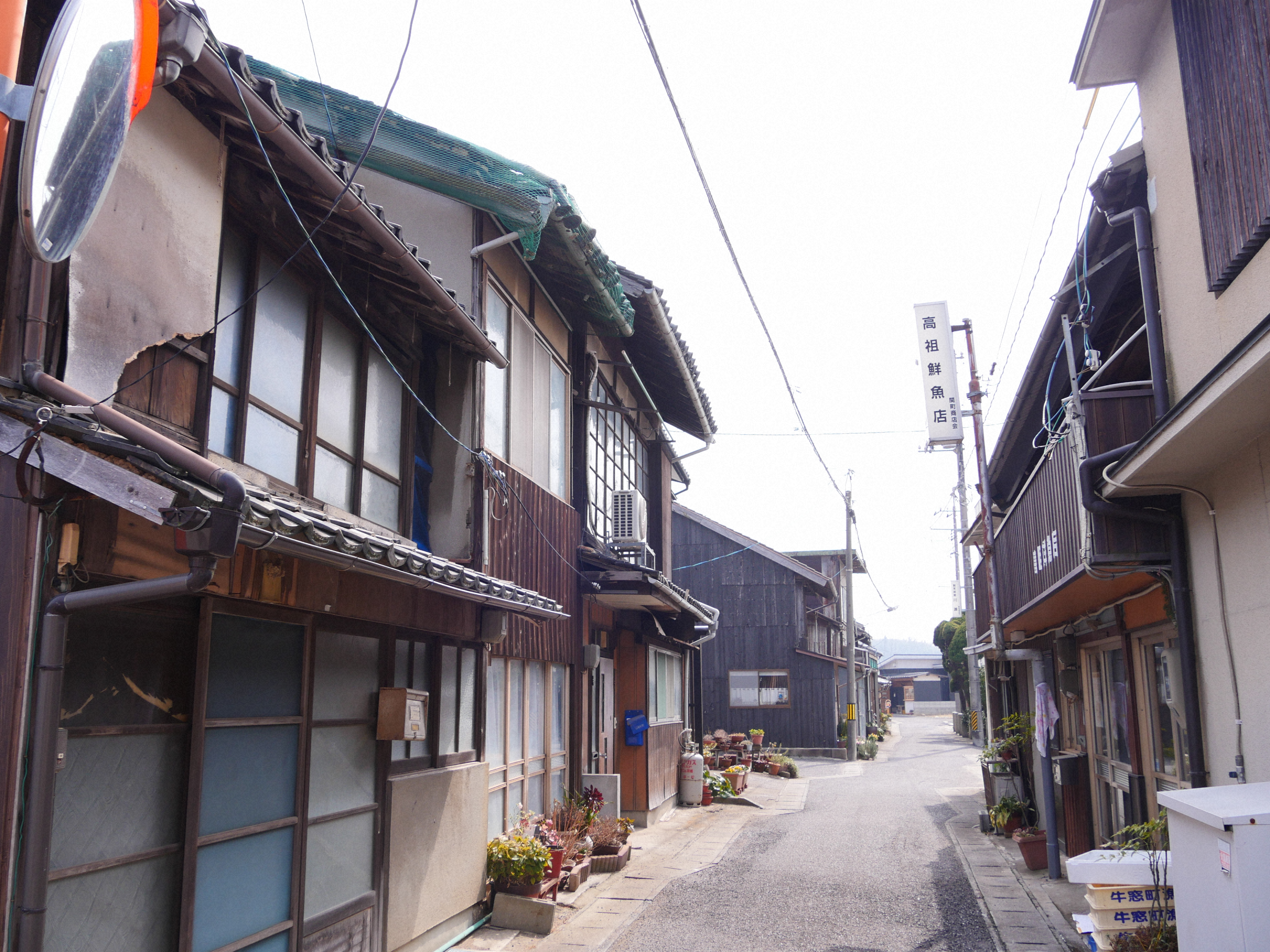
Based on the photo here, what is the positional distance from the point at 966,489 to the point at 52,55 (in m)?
23.0

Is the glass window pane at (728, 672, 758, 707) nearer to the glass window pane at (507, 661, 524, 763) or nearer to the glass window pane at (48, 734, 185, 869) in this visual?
the glass window pane at (507, 661, 524, 763)

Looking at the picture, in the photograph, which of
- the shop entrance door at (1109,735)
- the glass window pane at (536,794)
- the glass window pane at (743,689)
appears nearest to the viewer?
the shop entrance door at (1109,735)

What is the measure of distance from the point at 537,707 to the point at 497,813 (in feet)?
5.68

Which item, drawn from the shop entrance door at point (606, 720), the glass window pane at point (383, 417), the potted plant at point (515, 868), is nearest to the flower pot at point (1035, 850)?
the shop entrance door at point (606, 720)

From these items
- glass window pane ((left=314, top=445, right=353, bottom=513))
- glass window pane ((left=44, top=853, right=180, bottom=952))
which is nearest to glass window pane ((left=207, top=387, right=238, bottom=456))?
glass window pane ((left=314, top=445, right=353, bottom=513))

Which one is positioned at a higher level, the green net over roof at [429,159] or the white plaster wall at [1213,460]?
the green net over roof at [429,159]

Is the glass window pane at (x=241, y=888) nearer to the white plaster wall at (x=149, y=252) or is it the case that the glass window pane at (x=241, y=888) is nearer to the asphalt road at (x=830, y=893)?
the white plaster wall at (x=149, y=252)

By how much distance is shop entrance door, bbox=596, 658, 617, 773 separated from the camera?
46.2 ft

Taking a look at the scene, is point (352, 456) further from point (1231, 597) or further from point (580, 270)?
point (1231, 597)

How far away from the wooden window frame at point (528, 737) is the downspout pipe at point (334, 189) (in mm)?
3414

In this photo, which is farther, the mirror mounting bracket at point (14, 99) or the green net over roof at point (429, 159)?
the green net over roof at point (429, 159)

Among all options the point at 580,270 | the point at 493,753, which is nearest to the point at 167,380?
the point at 493,753

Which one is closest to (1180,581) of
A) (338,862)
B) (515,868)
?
(515,868)

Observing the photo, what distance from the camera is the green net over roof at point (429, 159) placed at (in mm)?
9031
